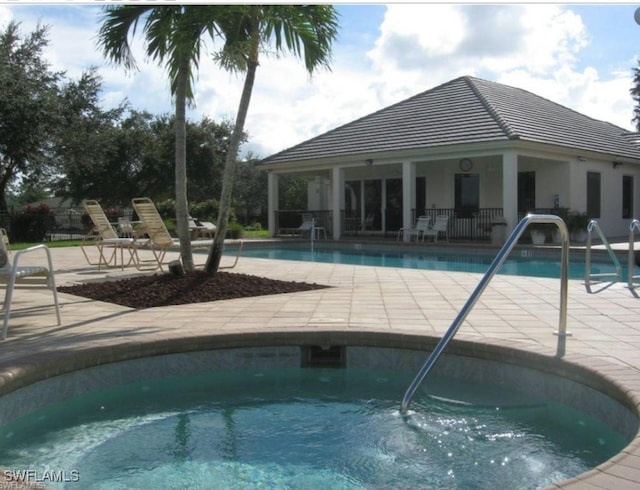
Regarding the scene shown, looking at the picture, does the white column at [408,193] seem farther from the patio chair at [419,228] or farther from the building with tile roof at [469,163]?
the patio chair at [419,228]

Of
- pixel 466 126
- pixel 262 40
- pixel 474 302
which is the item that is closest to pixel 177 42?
pixel 262 40

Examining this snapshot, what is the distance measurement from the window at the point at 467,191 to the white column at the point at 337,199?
3864mm

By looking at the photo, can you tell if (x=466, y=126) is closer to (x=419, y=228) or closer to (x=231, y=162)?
(x=419, y=228)

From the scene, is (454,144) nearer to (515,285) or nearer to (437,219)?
(437,219)

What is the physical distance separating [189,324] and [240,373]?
0.88 meters

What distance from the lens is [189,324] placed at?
5.50 meters

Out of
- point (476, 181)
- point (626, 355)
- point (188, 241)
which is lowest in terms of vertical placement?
point (626, 355)

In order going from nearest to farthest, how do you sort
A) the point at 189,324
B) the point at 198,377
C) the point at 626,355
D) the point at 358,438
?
the point at 358,438, the point at 626,355, the point at 198,377, the point at 189,324

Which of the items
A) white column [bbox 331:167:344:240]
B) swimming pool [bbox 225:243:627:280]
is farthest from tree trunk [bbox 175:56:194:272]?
white column [bbox 331:167:344:240]

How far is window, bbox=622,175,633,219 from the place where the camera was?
68.3 ft

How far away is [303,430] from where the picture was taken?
3.80 metres

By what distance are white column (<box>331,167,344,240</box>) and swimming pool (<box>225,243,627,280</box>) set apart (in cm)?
133

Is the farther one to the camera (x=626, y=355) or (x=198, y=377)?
(x=198, y=377)

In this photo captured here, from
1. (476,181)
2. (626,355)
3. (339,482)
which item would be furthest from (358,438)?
(476,181)
